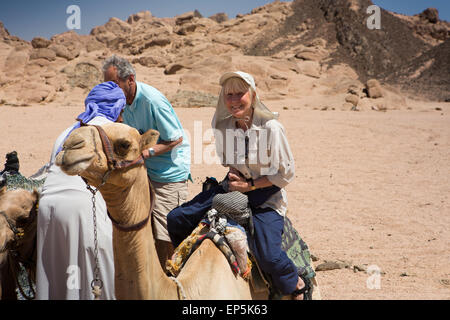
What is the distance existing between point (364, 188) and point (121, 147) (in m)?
7.42

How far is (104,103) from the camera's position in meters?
2.97

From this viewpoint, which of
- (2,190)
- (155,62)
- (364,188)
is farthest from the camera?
(155,62)

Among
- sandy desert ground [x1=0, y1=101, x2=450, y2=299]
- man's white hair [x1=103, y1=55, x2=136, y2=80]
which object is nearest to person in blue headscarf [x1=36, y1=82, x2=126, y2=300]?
man's white hair [x1=103, y1=55, x2=136, y2=80]

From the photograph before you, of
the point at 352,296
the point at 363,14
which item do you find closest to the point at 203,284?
the point at 352,296

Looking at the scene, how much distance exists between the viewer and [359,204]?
740 centimetres

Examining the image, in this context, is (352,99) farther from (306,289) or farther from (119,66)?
(306,289)

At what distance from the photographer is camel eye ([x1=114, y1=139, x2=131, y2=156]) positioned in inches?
70.8

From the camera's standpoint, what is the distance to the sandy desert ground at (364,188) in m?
4.89

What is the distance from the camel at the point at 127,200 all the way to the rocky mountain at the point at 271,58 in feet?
56.1

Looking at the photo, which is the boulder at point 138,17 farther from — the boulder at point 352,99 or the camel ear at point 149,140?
the camel ear at point 149,140

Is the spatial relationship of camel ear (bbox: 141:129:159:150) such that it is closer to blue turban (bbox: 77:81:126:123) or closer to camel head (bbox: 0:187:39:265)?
blue turban (bbox: 77:81:126:123)

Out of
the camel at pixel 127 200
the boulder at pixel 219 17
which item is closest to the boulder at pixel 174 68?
the camel at pixel 127 200

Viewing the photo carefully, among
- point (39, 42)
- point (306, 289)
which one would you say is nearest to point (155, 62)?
point (39, 42)
